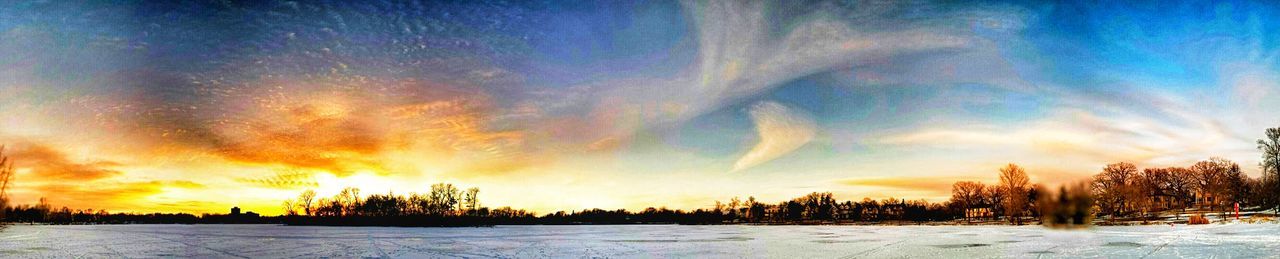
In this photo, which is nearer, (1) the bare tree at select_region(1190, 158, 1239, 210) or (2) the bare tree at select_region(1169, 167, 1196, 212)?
(1) the bare tree at select_region(1190, 158, 1239, 210)

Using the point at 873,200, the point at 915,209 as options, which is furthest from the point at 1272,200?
the point at 873,200

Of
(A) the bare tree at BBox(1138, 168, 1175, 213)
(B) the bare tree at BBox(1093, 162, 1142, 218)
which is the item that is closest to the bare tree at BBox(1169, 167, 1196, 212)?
(A) the bare tree at BBox(1138, 168, 1175, 213)

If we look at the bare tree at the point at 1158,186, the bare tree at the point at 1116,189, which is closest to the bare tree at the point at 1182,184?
the bare tree at the point at 1158,186

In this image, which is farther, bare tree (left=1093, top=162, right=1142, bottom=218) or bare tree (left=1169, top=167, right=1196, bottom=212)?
bare tree (left=1169, top=167, right=1196, bottom=212)

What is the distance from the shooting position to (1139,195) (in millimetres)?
75312

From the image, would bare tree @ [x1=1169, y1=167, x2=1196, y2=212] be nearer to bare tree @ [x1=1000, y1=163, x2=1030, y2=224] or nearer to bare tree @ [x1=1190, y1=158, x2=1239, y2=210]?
bare tree @ [x1=1190, y1=158, x2=1239, y2=210]

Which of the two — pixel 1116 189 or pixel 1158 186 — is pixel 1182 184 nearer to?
pixel 1158 186

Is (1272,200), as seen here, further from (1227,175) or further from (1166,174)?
(1166,174)

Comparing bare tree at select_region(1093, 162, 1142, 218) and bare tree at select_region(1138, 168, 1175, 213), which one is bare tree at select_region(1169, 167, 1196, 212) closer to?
bare tree at select_region(1138, 168, 1175, 213)

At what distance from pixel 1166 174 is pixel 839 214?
5494cm

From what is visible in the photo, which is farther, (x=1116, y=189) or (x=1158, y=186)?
(x=1158, y=186)

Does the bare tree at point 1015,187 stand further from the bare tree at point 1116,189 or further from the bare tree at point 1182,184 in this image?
the bare tree at point 1182,184

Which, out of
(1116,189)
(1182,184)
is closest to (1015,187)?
(1116,189)

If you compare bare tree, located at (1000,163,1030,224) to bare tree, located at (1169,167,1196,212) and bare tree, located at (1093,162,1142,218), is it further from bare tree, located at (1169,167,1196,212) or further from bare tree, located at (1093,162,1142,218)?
bare tree, located at (1169,167,1196,212)
